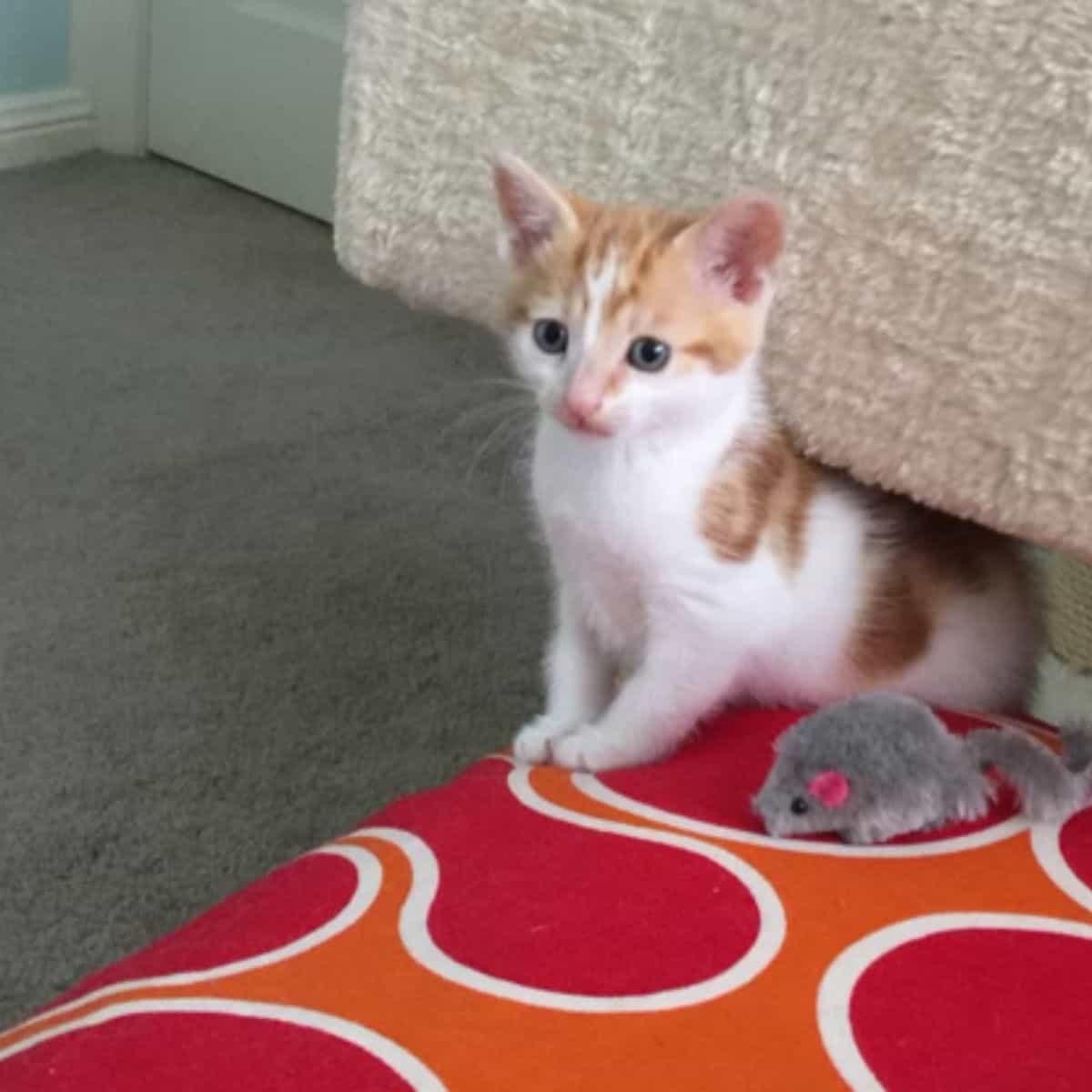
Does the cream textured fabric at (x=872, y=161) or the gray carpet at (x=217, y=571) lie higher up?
the cream textured fabric at (x=872, y=161)

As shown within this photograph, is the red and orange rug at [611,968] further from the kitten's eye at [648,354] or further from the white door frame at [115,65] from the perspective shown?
the white door frame at [115,65]

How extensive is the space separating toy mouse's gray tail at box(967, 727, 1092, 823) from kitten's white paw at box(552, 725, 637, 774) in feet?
0.66

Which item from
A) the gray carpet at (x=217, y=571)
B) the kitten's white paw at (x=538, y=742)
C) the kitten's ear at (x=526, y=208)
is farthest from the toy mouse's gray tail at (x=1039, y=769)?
the gray carpet at (x=217, y=571)

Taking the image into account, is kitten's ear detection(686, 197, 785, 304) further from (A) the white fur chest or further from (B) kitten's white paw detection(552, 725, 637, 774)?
(B) kitten's white paw detection(552, 725, 637, 774)

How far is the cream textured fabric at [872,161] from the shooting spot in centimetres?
71

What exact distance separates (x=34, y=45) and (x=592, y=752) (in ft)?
Result: 6.37

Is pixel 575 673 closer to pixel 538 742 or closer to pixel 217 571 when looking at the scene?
pixel 538 742

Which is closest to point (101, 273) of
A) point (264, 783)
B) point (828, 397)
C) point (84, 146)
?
point (84, 146)

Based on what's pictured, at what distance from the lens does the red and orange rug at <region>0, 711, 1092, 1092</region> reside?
0.53 m

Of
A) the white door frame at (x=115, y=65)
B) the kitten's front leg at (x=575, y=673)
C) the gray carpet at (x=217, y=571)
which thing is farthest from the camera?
the white door frame at (x=115, y=65)

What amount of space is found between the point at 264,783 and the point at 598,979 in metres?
0.61

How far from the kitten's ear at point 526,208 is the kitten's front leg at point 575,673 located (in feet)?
0.76

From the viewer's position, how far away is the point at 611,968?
576 mm

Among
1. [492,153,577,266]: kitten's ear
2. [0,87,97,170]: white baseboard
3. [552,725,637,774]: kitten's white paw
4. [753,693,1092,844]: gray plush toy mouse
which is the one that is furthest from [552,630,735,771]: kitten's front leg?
[0,87,97,170]: white baseboard
